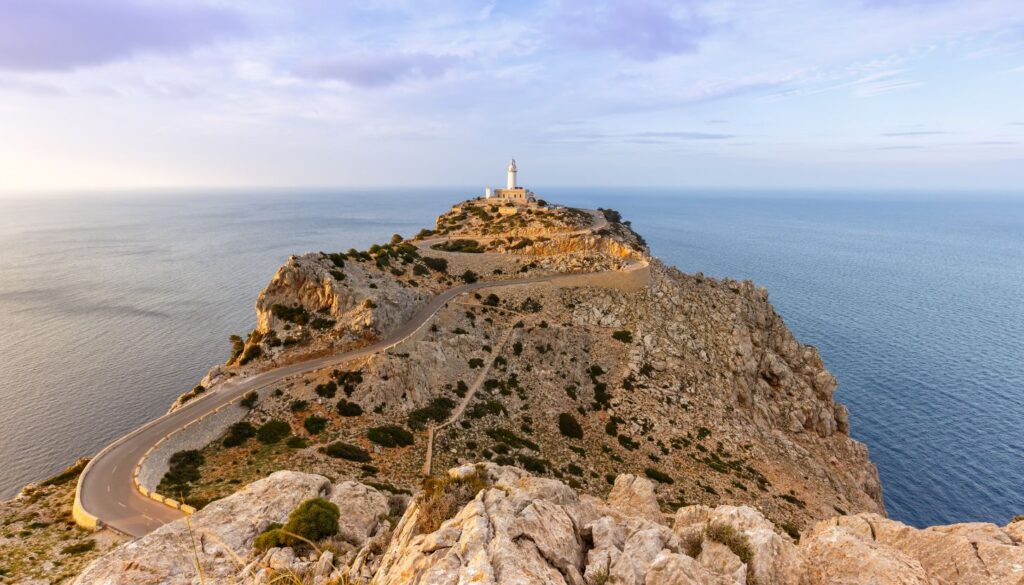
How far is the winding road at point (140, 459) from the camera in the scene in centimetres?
2366

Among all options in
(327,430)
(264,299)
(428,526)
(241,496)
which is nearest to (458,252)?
(264,299)

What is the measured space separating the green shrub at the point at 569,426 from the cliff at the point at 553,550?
24.6 m

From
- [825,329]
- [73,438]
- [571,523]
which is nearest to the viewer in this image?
[571,523]

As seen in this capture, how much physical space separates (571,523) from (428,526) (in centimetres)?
462

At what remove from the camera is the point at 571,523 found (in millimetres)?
15297

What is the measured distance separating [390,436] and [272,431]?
26.8ft

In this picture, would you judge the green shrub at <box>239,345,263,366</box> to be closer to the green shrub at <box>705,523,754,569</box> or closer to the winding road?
the winding road

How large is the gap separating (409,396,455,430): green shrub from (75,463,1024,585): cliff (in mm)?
18634

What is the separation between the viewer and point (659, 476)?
130ft

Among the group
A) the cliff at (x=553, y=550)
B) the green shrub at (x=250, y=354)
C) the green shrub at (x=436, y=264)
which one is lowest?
the green shrub at (x=250, y=354)

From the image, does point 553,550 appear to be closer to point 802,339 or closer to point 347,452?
point 347,452

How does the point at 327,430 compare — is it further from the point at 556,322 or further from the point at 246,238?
the point at 246,238

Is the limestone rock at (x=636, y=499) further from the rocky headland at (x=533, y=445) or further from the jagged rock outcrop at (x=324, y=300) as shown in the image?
the jagged rock outcrop at (x=324, y=300)

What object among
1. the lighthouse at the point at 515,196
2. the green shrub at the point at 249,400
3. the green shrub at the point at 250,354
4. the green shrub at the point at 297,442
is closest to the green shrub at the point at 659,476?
the green shrub at the point at 297,442
